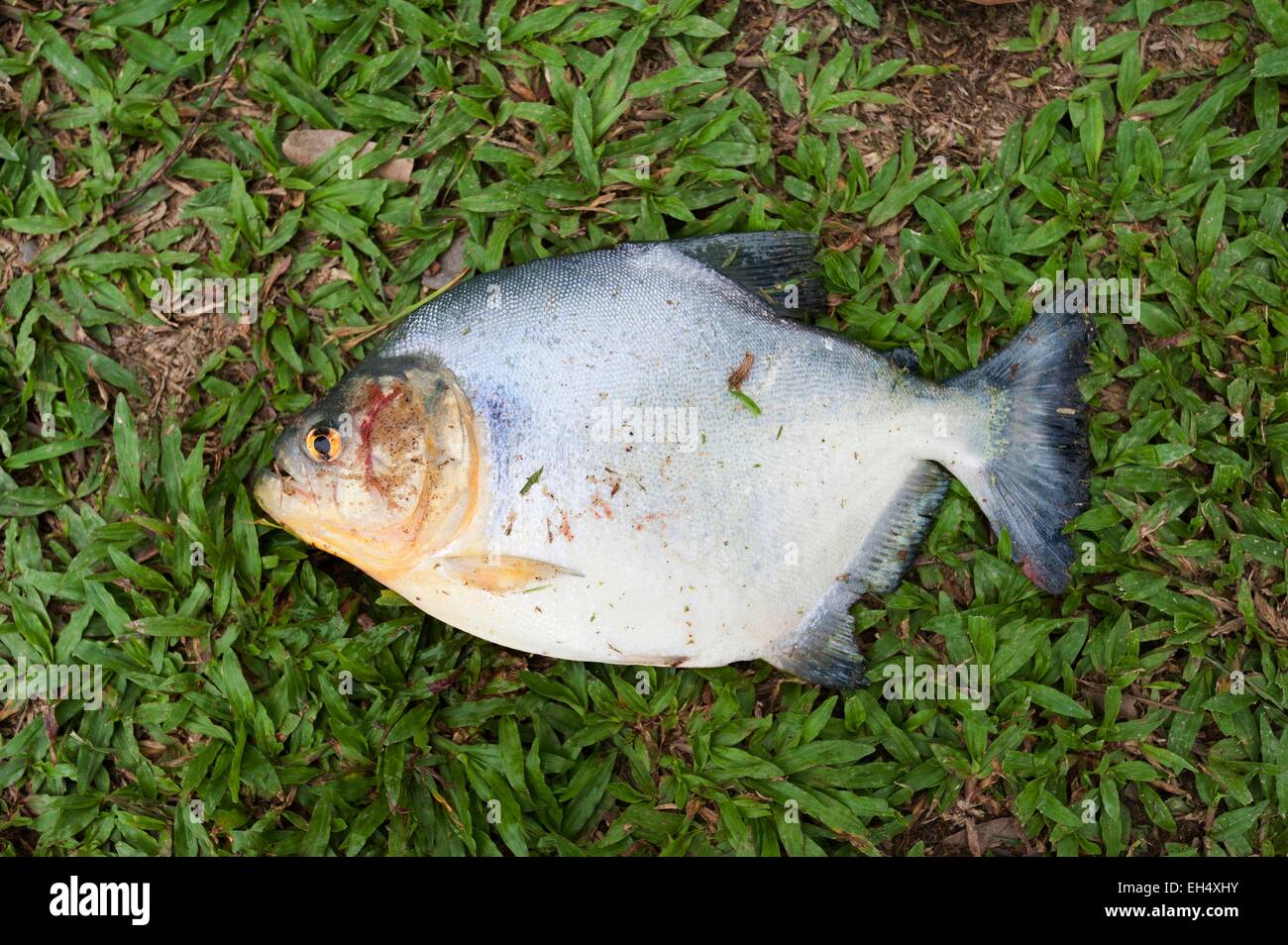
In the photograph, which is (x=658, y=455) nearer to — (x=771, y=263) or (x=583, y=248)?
(x=771, y=263)

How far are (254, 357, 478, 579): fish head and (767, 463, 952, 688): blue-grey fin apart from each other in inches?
54.1

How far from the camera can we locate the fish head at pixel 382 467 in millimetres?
3217

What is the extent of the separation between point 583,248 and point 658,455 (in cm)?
104

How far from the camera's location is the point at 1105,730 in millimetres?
3682

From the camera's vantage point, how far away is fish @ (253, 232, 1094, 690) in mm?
3271

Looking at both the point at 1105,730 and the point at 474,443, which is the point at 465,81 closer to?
the point at 474,443

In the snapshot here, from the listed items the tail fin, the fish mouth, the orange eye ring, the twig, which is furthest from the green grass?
the orange eye ring

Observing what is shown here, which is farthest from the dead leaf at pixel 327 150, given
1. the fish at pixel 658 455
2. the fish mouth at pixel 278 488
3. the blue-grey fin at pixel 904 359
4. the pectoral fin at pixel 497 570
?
the blue-grey fin at pixel 904 359

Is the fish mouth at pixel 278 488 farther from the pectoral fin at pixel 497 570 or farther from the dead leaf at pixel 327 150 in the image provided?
the dead leaf at pixel 327 150

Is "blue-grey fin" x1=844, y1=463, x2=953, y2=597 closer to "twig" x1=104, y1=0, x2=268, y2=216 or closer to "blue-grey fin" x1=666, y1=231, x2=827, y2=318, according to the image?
"blue-grey fin" x1=666, y1=231, x2=827, y2=318

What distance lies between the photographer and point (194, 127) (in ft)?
12.7

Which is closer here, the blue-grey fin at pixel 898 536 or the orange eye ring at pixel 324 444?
the orange eye ring at pixel 324 444

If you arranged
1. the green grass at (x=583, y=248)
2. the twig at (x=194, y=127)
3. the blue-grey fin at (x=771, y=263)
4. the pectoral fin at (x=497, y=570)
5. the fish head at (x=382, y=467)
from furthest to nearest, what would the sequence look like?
the twig at (x=194, y=127) → the green grass at (x=583, y=248) → the blue-grey fin at (x=771, y=263) → the pectoral fin at (x=497, y=570) → the fish head at (x=382, y=467)
